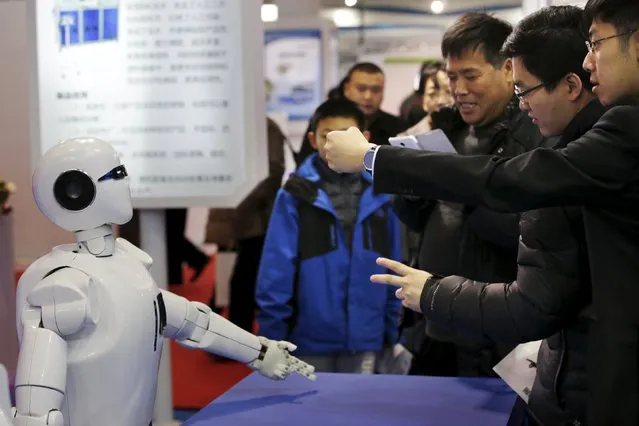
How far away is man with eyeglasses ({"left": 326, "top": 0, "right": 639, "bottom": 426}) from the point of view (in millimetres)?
1266

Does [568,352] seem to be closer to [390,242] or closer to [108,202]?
[108,202]

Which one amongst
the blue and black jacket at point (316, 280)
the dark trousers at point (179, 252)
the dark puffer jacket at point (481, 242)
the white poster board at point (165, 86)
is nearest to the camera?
the dark puffer jacket at point (481, 242)

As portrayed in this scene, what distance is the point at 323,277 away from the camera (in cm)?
263

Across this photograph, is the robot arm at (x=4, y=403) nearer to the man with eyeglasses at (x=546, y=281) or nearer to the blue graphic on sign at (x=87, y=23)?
the man with eyeglasses at (x=546, y=281)

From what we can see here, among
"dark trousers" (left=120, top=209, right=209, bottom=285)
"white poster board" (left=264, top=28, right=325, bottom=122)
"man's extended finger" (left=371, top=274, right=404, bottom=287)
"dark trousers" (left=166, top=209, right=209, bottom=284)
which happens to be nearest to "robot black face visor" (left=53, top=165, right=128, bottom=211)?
"man's extended finger" (left=371, top=274, right=404, bottom=287)

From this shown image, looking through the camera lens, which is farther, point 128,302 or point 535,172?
point 128,302

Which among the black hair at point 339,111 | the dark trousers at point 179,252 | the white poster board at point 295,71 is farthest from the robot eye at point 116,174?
the white poster board at point 295,71

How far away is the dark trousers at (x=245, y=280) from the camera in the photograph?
4.15 m

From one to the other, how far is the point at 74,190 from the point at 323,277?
4.11ft

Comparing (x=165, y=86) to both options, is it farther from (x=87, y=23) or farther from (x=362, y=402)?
(x=362, y=402)

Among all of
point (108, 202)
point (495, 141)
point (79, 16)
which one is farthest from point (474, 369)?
point (79, 16)

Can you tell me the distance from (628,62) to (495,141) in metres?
0.85

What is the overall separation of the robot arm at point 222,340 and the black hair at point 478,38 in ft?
3.10

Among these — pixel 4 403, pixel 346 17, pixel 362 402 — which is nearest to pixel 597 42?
pixel 362 402
